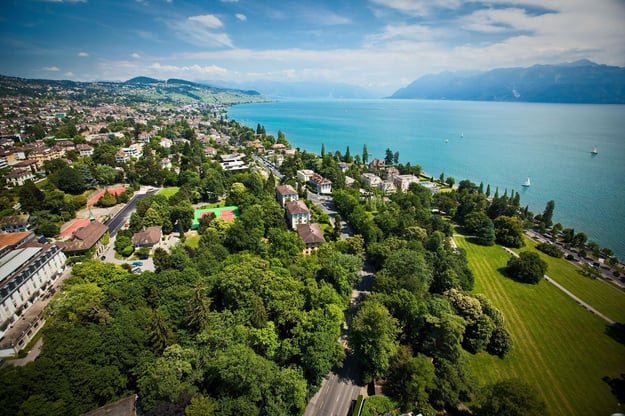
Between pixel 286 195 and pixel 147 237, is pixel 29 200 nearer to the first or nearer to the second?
pixel 147 237

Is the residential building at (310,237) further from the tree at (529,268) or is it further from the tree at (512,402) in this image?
the tree at (529,268)

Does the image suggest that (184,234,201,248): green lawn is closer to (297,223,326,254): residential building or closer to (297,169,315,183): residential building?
(297,223,326,254): residential building

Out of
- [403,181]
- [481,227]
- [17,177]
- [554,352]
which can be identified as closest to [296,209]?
[481,227]

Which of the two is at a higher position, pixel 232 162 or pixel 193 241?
pixel 232 162

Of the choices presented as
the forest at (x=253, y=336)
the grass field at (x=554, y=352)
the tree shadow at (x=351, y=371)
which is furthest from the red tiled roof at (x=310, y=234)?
the grass field at (x=554, y=352)

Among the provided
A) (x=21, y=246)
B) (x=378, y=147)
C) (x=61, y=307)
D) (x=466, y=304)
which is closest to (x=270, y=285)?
(x=61, y=307)

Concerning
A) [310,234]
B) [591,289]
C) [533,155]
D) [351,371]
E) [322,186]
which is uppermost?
[533,155]

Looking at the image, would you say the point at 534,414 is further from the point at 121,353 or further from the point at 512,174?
the point at 512,174

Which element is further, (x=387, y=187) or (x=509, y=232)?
(x=387, y=187)

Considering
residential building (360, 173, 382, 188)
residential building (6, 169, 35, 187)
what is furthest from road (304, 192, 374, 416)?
residential building (6, 169, 35, 187)
